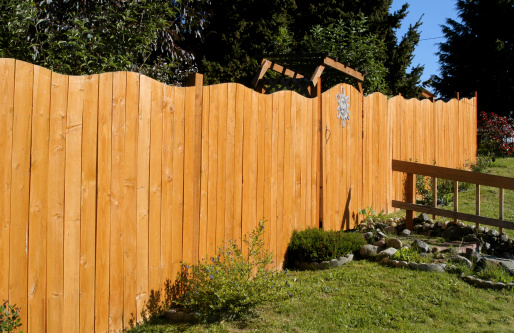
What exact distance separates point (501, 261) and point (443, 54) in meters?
26.7

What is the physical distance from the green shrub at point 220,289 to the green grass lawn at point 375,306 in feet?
0.42

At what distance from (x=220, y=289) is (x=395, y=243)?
9.53ft

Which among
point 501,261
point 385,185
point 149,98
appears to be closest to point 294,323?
point 149,98

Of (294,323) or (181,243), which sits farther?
(181,243)

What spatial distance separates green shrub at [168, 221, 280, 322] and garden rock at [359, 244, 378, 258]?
1.91 meters

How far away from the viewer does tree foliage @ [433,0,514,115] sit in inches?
1024

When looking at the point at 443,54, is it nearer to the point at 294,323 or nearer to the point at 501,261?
the point at 501,261

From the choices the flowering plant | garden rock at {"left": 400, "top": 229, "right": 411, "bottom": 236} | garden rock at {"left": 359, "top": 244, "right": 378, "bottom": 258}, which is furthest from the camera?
the flowering plant

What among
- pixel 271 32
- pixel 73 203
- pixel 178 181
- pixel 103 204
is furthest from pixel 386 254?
pixel 271 32

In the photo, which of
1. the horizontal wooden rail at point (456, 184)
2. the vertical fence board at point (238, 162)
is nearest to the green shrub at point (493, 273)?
the horizontal wooden rail at point (456, 184)

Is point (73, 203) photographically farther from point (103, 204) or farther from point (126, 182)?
point (126, 182)

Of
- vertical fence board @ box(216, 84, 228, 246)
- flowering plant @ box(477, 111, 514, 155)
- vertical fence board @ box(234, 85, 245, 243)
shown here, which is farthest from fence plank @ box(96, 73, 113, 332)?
flowering plant @ box(477, 111, 514, 155)

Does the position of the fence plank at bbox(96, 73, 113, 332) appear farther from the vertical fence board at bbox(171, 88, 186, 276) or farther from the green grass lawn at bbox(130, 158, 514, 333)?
the vertical fence board at bbox(171, 88, 186, 276)

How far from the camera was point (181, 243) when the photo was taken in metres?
4.45
